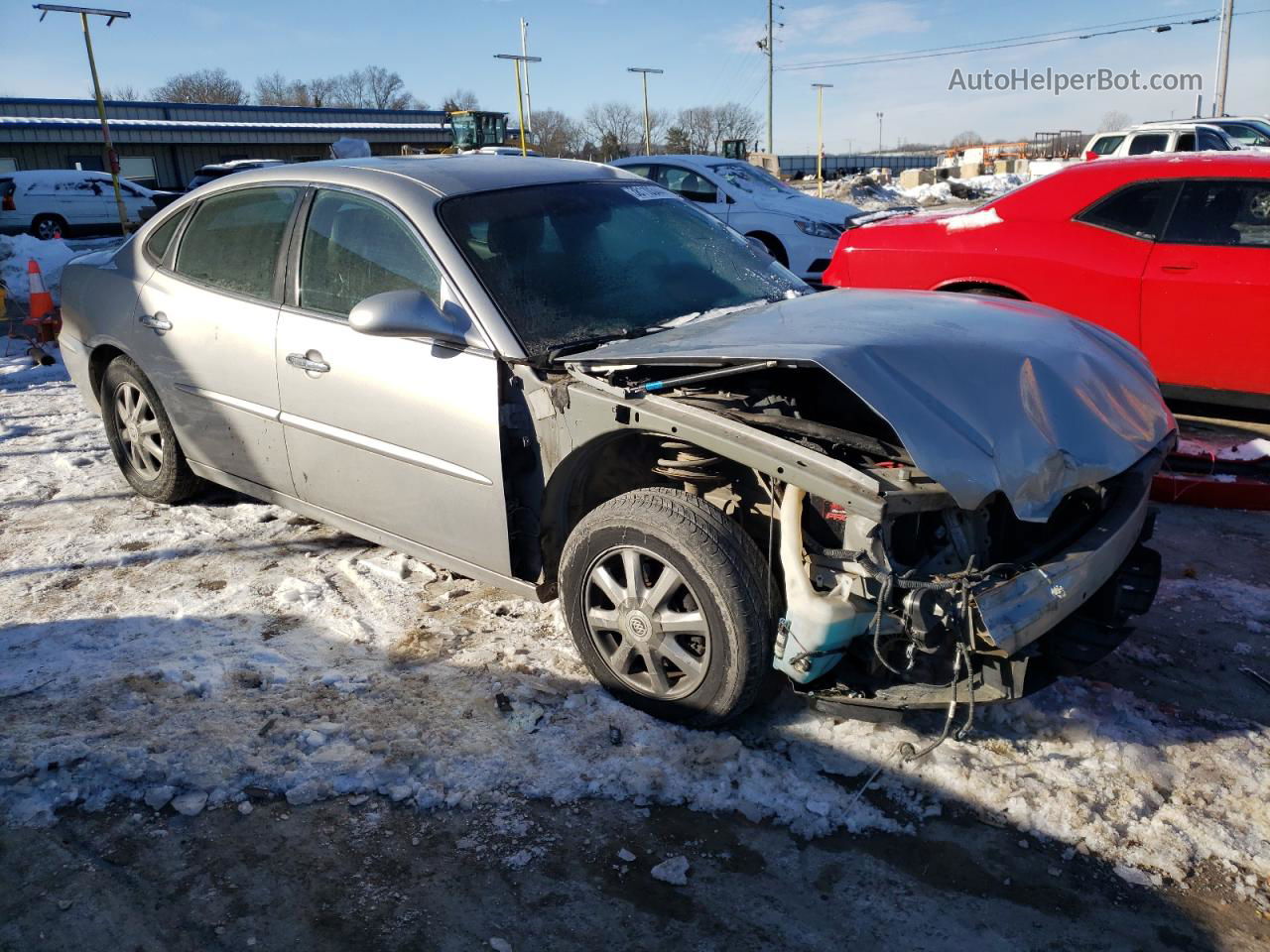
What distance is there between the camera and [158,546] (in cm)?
470

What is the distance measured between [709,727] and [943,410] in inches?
46.2

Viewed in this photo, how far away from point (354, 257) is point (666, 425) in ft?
5.45

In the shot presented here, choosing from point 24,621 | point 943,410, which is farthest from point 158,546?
point 943,410

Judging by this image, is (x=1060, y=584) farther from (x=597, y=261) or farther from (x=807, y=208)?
(x=807, y=208)

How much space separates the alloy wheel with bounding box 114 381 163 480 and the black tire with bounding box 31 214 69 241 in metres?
20.0

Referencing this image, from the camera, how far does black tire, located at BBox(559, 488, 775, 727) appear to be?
2822 millimetres

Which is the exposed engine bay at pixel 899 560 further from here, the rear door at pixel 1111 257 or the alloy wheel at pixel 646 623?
the rear door at pixel 1111 257

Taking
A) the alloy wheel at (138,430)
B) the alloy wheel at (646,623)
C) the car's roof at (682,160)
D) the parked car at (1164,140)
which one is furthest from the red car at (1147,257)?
the parked car at (1164,140)

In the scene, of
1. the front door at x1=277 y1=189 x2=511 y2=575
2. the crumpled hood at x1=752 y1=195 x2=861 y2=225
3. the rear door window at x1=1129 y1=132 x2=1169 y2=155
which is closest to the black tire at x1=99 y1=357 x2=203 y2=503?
the front door at x1=277 y1=189 x2=511 y2=575

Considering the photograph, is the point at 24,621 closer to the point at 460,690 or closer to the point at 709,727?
the point at 460,690

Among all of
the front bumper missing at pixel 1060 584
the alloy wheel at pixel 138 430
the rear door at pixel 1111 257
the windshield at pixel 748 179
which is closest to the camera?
the front bumper missing at pixel 1060 584

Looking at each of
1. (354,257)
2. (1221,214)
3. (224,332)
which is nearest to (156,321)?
(224,332)

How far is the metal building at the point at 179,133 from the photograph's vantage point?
126 feet

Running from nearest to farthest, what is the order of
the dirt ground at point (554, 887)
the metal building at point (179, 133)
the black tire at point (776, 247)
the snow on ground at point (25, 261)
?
the dirt ground at point (554, 887)
the black tire at point (776, 247)
the snow on ground at point (25, 261)
the metal building at point (179, 133)
